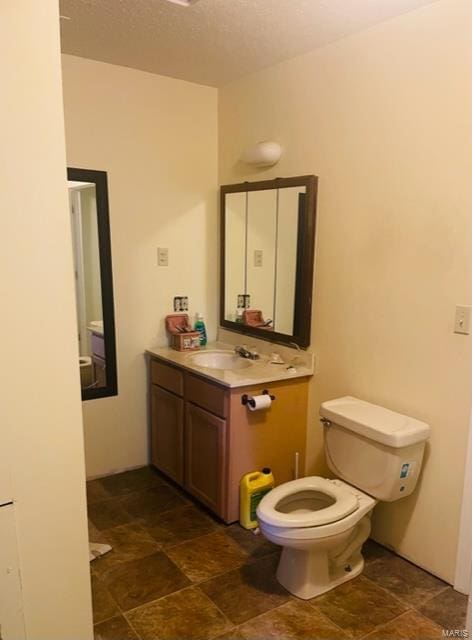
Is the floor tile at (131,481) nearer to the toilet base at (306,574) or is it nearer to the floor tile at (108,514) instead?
the floor tile at (108,514)

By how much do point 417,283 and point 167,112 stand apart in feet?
6.26

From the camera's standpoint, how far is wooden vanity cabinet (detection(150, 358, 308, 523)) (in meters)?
2.55

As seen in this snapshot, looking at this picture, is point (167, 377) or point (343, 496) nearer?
point (343, 496)

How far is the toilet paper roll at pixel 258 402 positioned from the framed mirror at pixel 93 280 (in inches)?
40.7

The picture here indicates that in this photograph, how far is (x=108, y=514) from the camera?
2711mm

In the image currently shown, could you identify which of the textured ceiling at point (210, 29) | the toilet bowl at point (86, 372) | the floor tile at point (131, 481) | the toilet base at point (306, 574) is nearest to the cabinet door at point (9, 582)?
the toilet base at point (306, 574)

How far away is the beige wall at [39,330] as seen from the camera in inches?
45.1

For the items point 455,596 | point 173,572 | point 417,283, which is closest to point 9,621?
point 173,572

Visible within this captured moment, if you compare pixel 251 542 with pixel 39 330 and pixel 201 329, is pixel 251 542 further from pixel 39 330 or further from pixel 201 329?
pixel 39 330

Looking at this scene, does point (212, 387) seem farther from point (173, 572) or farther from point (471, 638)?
point (471, 638)

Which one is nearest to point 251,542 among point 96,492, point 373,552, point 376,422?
point 373,552

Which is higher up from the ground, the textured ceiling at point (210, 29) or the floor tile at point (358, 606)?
the textured ceiling at point (210, 29)

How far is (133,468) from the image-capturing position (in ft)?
10.7

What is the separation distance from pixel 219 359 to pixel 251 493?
905 mm
